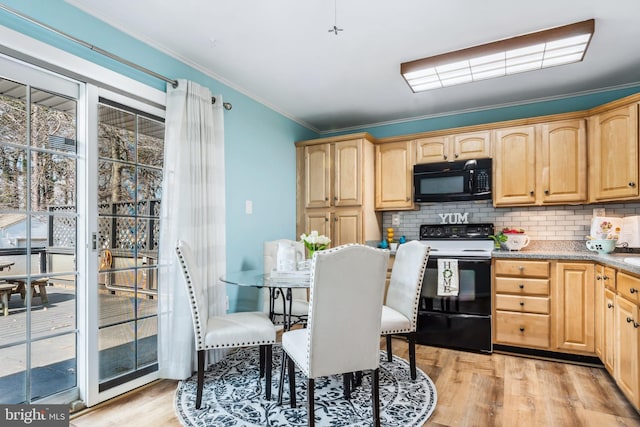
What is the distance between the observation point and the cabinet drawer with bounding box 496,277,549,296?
319 cm

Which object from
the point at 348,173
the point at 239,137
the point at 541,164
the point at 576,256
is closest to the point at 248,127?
the point at 239,137

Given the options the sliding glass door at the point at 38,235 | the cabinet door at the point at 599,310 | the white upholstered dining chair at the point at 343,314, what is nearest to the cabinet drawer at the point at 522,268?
the cabinet door at the point at 599,310

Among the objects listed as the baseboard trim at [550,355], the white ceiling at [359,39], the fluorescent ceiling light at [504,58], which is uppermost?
the white ceiling at [359,39]

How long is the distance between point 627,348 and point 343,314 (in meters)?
1.82

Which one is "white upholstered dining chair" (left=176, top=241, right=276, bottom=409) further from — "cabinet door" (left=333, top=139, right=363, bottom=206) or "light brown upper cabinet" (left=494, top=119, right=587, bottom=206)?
"light brown upper cabinet" (left=494, top=119, right=587, bottom=206)

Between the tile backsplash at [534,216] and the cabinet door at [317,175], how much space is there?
1039 mm

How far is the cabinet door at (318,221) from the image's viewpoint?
13.9 feet

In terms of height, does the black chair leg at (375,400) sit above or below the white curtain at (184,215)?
below

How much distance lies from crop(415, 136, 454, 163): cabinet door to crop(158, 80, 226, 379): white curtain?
89.2 inches

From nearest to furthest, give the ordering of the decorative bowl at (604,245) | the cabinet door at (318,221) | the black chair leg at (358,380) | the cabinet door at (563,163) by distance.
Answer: the black chair leg at (358,380) < the decorative bowl at (604,245) < the cabinet door at (563,163) < the cabinet door at (318,221)

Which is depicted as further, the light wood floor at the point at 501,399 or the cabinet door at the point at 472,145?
the cabinet door at the point at 472,145

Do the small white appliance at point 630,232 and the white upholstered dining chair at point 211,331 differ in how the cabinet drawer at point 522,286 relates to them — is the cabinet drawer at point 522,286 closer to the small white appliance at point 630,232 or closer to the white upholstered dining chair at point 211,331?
the small white appliance at point 630,232

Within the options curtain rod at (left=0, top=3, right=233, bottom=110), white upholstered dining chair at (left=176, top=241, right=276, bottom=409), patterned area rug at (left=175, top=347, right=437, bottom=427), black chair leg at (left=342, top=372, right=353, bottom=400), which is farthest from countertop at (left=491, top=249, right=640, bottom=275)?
curtain rod at (left=0, top=3, right=233, bottom=110)

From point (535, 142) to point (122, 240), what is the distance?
12.1ft
